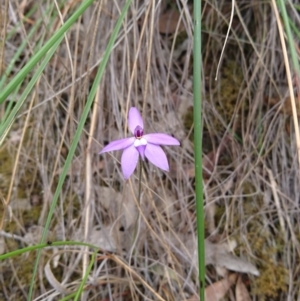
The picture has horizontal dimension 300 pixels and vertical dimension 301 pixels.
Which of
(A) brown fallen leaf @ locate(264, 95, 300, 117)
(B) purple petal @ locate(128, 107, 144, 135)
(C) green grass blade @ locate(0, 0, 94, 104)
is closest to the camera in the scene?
(C) green grass blade @ locate(0, 0, 94, 104)

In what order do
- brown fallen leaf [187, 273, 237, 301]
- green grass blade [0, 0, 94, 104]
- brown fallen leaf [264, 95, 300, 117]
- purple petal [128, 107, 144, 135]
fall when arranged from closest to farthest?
green grass blade [0, 0, 94, 104]
purple petal [128, 107, 144, 135]
brown fallen leaf [187, 273, 237, 301]
brown fallen leaf [264, 95, 300, 117]

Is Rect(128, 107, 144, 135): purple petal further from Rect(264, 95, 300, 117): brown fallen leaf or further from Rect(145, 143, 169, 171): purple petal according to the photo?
Rect(264, 95, 300, 117): brown fallen leaf

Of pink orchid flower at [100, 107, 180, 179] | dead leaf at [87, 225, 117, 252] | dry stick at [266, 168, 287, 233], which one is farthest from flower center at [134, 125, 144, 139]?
dry stick at [266, 168, 287, 233]

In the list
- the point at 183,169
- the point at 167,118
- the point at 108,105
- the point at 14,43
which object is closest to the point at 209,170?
the point at 183,169

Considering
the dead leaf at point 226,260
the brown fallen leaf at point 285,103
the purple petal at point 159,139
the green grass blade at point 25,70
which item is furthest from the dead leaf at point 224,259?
the green grass blade at point 25,70

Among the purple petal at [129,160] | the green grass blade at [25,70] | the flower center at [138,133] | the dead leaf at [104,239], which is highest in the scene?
the green grass blade at [25,70]

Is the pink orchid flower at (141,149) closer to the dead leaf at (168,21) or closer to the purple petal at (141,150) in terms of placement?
the purple petal at (141,150)
